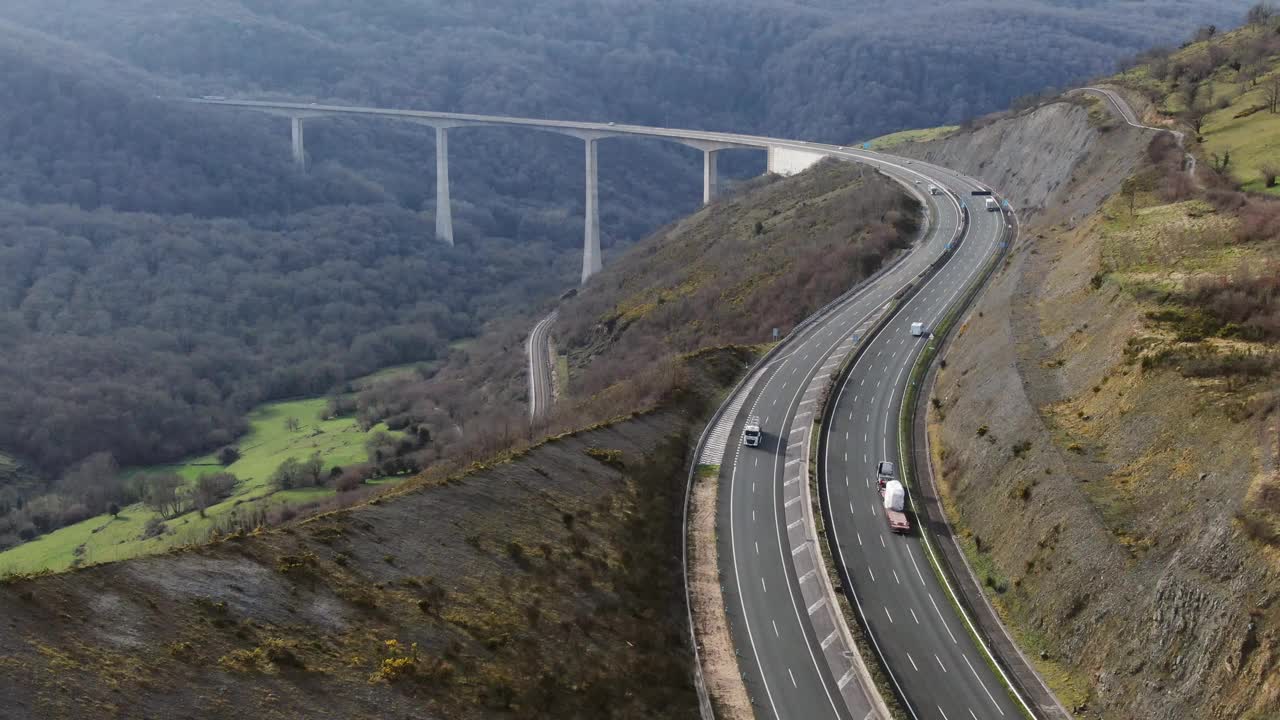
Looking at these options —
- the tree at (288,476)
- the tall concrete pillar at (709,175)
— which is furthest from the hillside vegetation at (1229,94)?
the tree at (288,476)

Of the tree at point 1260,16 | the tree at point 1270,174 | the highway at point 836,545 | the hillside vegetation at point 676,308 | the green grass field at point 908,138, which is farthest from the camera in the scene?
the green grass field at point 908,138

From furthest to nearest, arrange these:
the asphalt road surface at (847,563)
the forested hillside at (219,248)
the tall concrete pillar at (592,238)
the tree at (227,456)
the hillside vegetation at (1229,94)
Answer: the tall concrete pillar at (592,238), the forested hillside at (219,248), the tree at (227,456), the hillside vegetation at (1229,94), the asphalt road surface at (847,563)

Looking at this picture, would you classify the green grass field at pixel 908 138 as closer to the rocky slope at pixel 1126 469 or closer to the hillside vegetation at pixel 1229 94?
the hillside vegetation at pixel 1229 94

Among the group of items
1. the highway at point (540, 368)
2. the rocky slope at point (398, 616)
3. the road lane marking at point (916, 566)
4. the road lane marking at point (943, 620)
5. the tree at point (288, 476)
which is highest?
the rocky slope at point (398, 616)

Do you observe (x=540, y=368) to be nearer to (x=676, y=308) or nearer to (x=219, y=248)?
(x=676, y=308)

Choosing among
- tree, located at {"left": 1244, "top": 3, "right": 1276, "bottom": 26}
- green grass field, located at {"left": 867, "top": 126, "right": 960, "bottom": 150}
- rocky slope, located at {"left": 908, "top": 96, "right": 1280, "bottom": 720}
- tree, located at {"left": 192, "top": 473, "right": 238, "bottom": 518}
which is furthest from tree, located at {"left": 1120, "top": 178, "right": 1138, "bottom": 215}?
tree, located at {"left": 192, "top": 473, "right": 238, "bottom": 518}

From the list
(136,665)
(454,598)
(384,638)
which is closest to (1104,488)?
(454,598)
